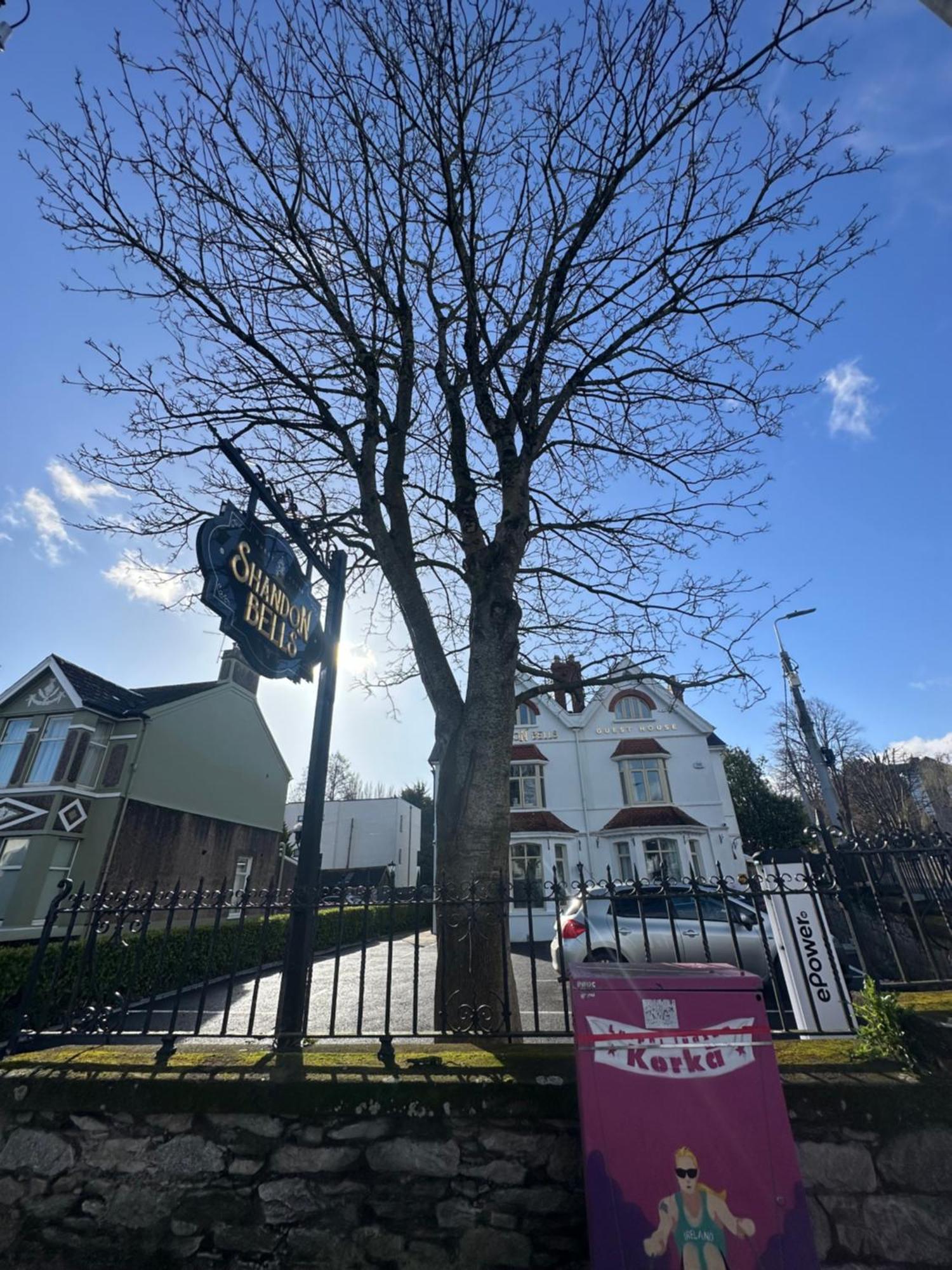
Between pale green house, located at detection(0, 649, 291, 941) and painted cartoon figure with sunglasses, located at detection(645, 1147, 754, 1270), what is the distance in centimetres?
1462

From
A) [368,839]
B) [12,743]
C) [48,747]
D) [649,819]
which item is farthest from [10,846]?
[368,839]

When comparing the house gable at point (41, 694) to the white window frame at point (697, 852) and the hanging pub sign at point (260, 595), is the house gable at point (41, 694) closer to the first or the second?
the hanging pub sign at point (260, 595)

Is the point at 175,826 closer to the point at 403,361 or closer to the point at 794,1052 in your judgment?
the point at 403,361

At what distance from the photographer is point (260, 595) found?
4.26 m

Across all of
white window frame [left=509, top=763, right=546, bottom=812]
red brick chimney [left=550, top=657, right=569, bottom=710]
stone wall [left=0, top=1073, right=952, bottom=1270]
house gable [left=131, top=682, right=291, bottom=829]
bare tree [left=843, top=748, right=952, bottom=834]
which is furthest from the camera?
bare tree [left=843, top=748, right=952, bottom=834]

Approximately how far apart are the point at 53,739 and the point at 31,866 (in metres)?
3.96

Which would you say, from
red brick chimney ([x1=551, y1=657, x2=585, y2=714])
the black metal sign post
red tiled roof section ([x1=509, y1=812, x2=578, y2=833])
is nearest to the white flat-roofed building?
red tiled roof section ([x1=509, y1=812, x2=578, y2=833])

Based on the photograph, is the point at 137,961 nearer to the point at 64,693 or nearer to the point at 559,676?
the point at 559,676

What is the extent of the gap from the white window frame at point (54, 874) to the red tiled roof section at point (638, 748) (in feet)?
63.2

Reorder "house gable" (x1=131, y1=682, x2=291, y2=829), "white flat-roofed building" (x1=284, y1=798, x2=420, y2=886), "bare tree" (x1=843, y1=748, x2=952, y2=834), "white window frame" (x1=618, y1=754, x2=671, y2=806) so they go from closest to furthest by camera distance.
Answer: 1. "house gable" (x1=131, y1=682, x2=291, y2=829)
2. "white window frame" (x1=618, y1=754, x2=671, y2=806)
3. "bare tree" (x1=843, y1=748, x2=952, y2=834)
4. "white flat-roofed building" (x1=284, y1=798, x2=420, y2=886)

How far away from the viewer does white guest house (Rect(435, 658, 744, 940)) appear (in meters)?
21.1

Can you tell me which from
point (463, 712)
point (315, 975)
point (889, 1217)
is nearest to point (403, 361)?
point (463, 712)

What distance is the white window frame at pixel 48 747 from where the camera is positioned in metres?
17.2

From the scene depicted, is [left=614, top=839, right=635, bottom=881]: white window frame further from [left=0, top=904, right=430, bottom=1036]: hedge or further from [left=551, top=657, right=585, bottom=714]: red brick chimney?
[left=551, top=657, right=585, bottom=714]: red brick chimney
